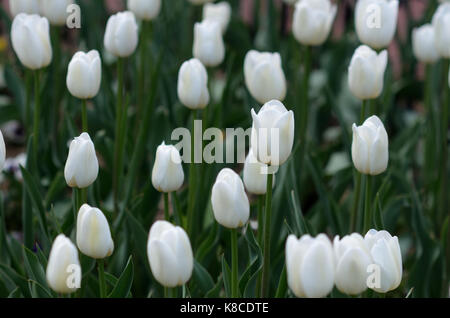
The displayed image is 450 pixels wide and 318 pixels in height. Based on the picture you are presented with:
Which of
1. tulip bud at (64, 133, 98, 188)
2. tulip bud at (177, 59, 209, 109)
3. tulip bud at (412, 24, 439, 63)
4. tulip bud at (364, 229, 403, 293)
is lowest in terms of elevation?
tulip bud at (364, 229, 403, 293)

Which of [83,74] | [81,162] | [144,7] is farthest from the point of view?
[144,7]

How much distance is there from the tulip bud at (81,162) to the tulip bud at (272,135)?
0.96 ft

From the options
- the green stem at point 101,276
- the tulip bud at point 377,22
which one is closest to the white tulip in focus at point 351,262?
the green stem at point 101,276

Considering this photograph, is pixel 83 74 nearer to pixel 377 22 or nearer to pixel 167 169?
pixel 167 169

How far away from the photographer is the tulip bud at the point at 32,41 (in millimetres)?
1942

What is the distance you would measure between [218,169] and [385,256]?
90 cm

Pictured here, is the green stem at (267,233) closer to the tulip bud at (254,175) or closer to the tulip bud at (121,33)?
the tulip bud at (254,175)

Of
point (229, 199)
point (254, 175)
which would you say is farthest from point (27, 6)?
point (229, 199)

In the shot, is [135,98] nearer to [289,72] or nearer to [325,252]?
[289,72]

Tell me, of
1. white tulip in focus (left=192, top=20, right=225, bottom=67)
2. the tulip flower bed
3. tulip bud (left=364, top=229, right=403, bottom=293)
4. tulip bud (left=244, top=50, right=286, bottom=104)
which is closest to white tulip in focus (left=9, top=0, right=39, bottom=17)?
the tulip flower bed

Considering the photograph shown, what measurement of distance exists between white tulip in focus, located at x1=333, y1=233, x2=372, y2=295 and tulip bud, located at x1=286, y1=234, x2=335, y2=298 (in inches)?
2.6

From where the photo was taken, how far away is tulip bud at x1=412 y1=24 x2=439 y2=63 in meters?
2.47

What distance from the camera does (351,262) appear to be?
4.24 feet

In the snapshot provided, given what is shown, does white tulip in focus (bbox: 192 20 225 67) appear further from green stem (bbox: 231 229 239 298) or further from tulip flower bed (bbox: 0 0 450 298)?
green stem (bbox: 231 229 239 298)
